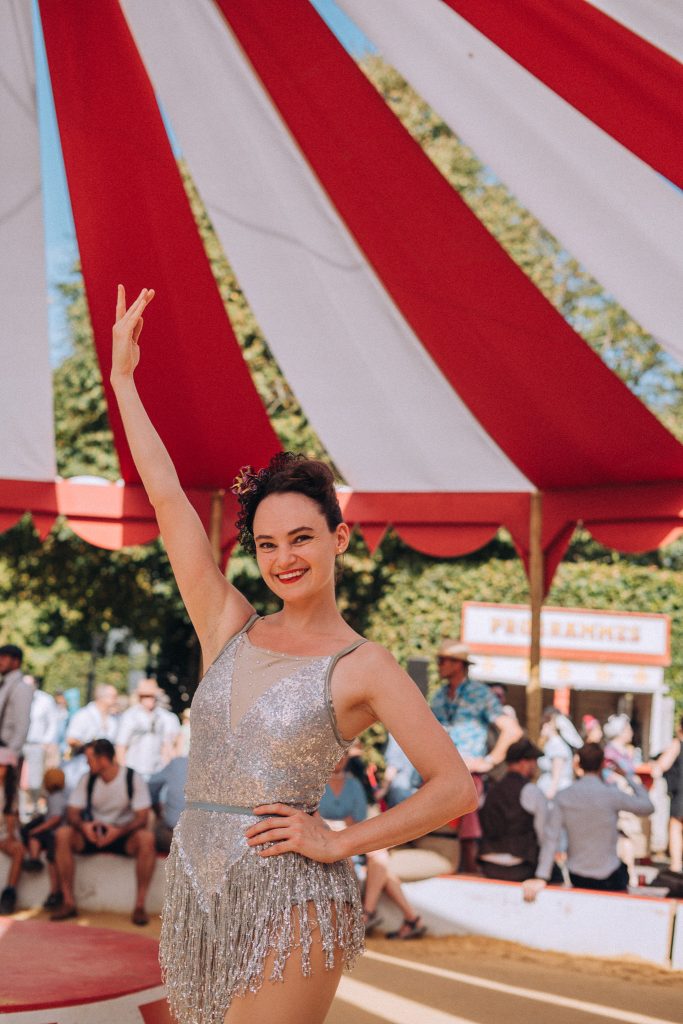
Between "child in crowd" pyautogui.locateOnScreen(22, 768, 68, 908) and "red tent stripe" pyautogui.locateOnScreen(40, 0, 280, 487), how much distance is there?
187cm

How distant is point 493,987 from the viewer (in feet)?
16.5

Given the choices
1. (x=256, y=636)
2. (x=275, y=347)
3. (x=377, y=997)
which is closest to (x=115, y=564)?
(x=275, y=347)

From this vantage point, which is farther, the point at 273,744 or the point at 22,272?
the point at 22,272

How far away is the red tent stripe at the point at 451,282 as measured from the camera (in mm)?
4078

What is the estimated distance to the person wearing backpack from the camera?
249 inches

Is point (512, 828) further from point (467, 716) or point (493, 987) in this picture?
point (493, 987)

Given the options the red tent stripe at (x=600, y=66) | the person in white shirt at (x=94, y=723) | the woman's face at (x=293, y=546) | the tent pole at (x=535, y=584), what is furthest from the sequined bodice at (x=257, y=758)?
the person in white shirt at (x=94, y=723)

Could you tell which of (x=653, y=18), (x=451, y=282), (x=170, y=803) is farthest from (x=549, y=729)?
(x=653, y=18)

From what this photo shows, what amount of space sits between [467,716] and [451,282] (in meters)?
2.36

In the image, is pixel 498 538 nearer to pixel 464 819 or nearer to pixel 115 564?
pixel 115 564

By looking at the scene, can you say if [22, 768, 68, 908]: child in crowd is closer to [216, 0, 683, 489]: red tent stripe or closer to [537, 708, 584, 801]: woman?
[216, 0, 683, 489]: red tent stripe

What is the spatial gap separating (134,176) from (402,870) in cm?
384

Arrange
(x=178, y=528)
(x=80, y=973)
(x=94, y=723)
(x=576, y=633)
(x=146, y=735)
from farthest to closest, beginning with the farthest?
(x=576, y=633)
(x=94, y=723)
(x=146, y=735)
(x=80, y=973)
(x=178, y=528)

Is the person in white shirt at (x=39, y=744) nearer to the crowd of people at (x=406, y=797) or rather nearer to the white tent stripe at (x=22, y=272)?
the crowd of people at (x=406, y=797)
